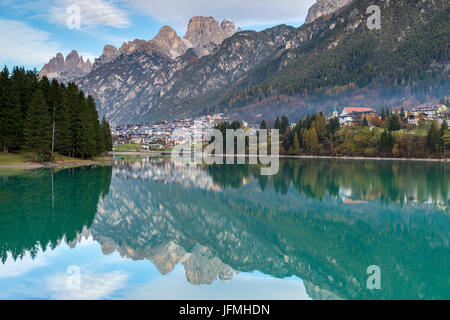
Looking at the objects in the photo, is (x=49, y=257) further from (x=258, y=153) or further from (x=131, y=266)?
(x=258, y=153)

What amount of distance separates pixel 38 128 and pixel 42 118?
2156mm

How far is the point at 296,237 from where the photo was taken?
60.4 feet

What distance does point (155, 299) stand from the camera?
10.3 meters

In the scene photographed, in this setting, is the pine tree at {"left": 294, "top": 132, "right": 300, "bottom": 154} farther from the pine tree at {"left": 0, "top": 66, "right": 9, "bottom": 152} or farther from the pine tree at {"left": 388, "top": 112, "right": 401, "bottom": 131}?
the pine tree at {"left": 0, "top": 66, "right": 9, "bottom": 152}

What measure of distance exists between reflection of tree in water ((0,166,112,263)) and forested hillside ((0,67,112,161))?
85.0 feet

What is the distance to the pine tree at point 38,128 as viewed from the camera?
5912 cm

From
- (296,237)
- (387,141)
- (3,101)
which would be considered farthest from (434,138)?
(296,237)

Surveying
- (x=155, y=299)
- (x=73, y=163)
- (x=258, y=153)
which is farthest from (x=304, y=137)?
(x=155, y=299)

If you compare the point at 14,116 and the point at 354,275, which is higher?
the point at 14,116

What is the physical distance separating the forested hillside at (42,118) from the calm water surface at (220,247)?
3177cm

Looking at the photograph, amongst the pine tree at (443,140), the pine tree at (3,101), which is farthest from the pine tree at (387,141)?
the pine tree at (3,101)

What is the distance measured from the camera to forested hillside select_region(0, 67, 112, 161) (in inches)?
2341
